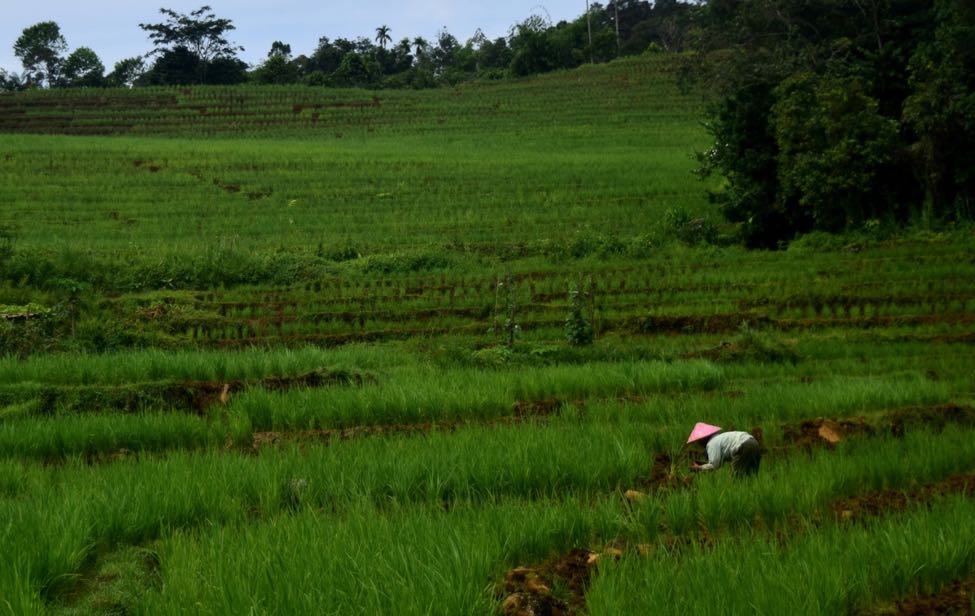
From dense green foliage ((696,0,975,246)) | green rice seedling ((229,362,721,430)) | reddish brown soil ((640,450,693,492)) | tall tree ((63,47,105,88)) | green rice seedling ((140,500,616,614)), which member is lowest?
green rice seedling ((229,362,721,430))

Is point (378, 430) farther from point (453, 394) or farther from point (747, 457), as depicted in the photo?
point (747, 457)

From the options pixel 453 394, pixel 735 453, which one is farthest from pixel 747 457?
pixel 453 394

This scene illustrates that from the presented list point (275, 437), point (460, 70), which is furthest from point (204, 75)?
point (275, 437)

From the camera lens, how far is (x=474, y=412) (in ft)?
31.1

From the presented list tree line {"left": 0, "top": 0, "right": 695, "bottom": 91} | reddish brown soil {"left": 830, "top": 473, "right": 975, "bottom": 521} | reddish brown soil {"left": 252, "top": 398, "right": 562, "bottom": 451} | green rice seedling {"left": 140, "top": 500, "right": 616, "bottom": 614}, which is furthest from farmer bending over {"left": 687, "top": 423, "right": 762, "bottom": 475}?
tree line {"left": 0, "top": 0, "right": 695, "bottom": 91}

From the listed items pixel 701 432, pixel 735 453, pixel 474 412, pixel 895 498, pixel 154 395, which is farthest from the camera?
pixel 154 395

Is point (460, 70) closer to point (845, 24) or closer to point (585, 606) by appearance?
point (845, 24)

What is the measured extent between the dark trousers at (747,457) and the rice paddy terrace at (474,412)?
11.7 inches

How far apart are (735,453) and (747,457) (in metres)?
0.10

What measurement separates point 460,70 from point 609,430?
10288 cm

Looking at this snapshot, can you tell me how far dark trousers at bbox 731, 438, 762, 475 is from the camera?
651cm

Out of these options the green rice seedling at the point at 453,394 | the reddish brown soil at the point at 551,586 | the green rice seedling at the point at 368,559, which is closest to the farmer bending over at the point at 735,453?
the green rice seedling at the point at 368,559

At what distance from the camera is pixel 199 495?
19.4 ft

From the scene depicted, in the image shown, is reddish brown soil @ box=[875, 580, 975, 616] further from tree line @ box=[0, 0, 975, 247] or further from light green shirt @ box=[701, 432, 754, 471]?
tree line @ box=[0, 0, 975, 247]
